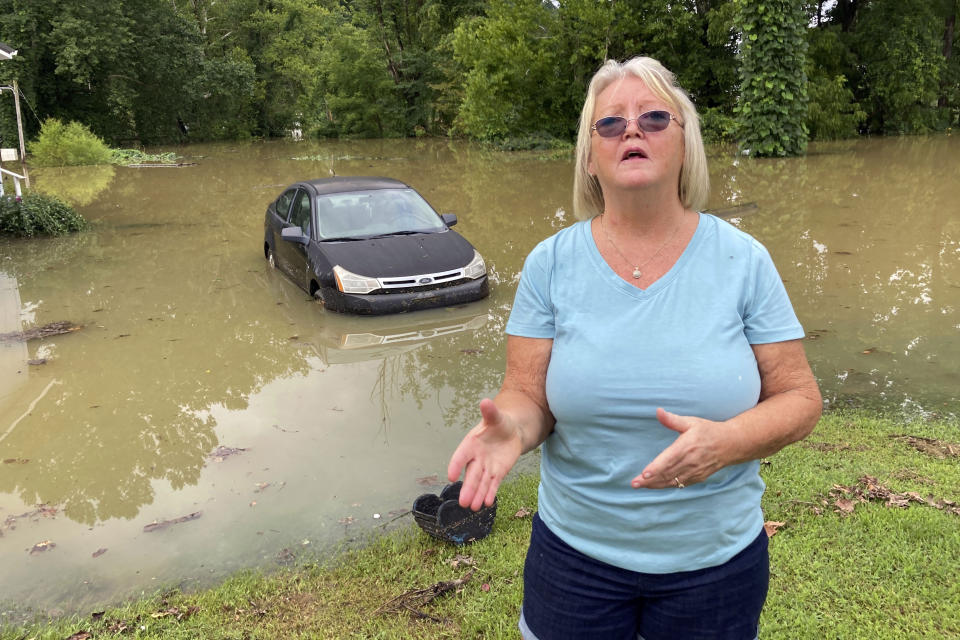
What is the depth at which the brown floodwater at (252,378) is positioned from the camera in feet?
15.8

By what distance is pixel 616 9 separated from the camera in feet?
103

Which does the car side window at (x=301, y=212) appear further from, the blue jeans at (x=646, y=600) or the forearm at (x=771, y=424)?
the forearm at (x=771, y=424)

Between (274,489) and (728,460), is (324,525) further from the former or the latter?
(728,460)

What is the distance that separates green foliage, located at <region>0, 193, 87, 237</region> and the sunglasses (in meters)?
15.8

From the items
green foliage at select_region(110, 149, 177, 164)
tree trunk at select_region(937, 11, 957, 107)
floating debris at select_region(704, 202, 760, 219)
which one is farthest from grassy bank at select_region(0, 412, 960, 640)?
tree trunk at select_region(937, 11, 957, 107)

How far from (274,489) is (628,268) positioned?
4.09 meters

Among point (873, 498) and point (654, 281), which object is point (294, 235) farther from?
point (654, 281)

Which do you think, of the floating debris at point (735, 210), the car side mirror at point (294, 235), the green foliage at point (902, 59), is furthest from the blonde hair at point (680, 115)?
the green foliage at point (902, 59)

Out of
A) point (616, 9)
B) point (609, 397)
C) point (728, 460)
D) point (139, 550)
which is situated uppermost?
point (616, 9)

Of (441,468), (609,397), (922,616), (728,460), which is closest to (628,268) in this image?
(609,397)

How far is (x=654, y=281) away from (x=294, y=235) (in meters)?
8.53

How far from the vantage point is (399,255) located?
9352 mm

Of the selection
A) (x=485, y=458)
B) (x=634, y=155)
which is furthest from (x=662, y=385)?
(x=634, y=155)

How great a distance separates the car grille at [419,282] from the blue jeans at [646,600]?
23.7 ft
